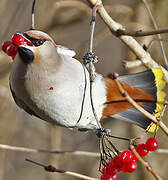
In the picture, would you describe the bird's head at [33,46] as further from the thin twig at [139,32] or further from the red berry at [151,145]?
the red berry at [151,145]

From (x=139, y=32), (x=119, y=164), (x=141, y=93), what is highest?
(x=139, y=32)

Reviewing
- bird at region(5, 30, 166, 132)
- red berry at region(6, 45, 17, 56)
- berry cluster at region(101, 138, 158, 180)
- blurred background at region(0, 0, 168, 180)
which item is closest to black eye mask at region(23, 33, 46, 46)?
bird at region(5, 30, 166, 132)

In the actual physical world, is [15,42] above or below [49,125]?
above

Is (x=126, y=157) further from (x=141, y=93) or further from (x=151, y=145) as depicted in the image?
(x=141, y=93)

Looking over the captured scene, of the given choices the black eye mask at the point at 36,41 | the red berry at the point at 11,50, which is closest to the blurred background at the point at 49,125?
the red berry at the point at 11,50

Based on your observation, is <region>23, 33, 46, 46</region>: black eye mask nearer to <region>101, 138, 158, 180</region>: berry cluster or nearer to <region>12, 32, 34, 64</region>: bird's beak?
<region>12, 32, 34, 64</region>: bird's beak

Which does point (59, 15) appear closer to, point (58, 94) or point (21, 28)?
point (21, 28)

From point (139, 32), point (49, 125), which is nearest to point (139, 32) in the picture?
point (139, 32)

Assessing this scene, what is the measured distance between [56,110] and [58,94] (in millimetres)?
106

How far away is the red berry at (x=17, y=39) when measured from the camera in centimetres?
192

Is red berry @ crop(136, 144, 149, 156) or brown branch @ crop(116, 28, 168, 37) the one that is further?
red berry @ crop(136, 144, 149, 156)

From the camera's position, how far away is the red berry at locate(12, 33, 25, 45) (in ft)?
6.31

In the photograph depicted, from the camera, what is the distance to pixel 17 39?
6.36 feet

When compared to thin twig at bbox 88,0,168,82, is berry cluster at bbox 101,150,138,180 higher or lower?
lower
